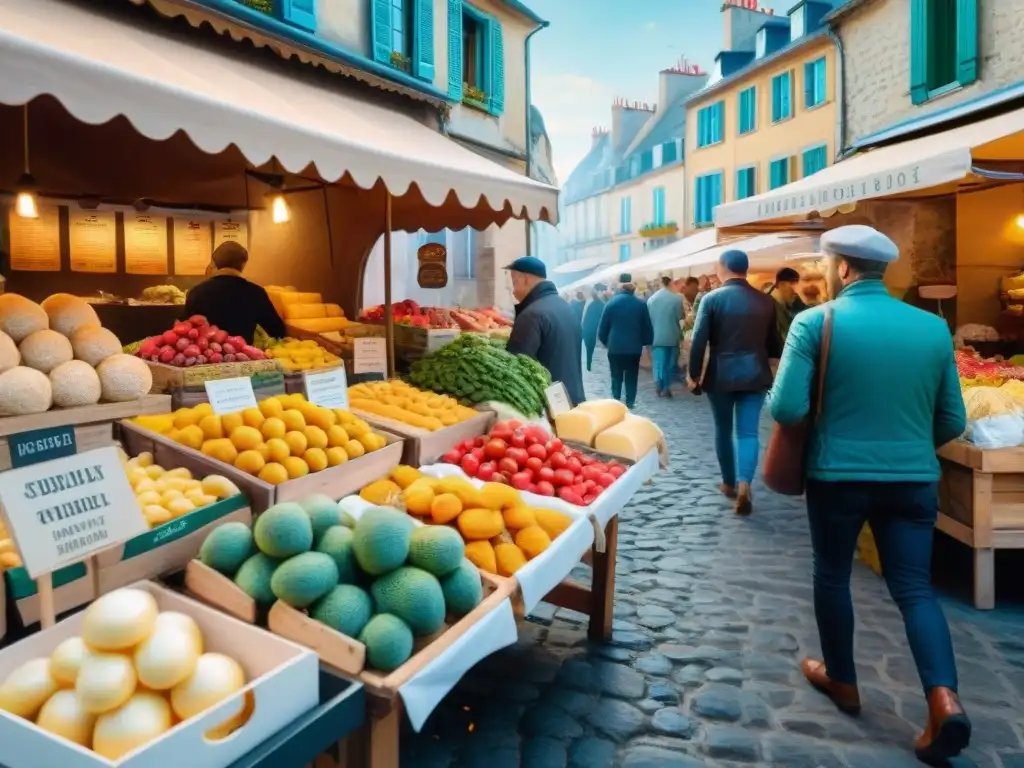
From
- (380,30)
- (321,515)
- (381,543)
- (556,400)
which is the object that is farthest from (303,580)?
(380,30)

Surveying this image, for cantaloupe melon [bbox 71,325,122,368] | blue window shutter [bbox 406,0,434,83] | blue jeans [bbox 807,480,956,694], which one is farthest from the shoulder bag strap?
blue window shutter [bbox 406,0,434,83]

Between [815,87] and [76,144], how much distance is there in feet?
55.1

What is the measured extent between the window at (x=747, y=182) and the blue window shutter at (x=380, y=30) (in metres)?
13.5

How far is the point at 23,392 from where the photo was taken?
269cm

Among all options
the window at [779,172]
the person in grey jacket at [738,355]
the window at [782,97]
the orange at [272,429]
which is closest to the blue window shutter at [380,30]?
the person in grey jacket at [738,355]

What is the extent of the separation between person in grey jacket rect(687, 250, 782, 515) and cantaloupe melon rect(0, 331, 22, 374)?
4438 millimetres

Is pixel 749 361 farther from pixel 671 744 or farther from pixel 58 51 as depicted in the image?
pixel 58 51

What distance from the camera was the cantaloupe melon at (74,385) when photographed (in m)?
2.86

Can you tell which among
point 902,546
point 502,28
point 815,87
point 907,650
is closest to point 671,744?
point 902,546

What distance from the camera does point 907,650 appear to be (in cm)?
356

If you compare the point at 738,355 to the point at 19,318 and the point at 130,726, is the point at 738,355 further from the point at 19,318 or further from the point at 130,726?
the point at 130,726

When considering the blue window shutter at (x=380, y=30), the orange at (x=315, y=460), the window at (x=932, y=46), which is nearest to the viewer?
the orange at (x=315, y=460)

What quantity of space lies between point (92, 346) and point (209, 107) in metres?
1.05

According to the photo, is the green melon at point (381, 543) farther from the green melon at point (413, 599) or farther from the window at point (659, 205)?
the window at point (659, 205)
